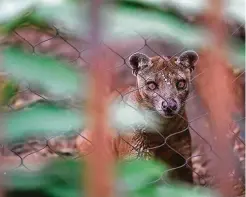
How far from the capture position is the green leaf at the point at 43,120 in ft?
4.59

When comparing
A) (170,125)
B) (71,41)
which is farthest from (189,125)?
(71,41)

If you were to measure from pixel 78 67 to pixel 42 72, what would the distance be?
84 mm

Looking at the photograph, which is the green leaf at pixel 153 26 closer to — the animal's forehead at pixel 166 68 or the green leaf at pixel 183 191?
the animal's forehead at pixel 166 68

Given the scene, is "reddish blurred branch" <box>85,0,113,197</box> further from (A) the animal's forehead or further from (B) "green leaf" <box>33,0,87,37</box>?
(A) the animal's forehead

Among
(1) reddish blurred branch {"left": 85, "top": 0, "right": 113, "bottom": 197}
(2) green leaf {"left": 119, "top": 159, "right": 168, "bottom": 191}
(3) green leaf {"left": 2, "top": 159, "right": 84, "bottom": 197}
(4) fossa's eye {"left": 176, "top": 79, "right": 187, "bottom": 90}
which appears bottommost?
(1) reddish blurred branch {"left": 85, "top": 0, "right": 113, "bottom": 197}

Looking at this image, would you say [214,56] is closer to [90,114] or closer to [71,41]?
[90,114]

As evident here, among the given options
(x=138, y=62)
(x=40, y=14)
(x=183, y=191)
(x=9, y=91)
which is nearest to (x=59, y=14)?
(x=40, y=14)

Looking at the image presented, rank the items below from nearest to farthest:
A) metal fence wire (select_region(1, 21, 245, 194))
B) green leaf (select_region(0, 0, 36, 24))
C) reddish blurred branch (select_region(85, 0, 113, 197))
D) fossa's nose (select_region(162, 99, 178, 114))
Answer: reddish blurred branch (select_region(85, 0, 113, 197)) < green leaf (select_region(0, 0, 36, 24)) < metal fence wire (select_region(1, 21, 245, 194)) < fossa's nose (select_region(162, 99, 178, 114))

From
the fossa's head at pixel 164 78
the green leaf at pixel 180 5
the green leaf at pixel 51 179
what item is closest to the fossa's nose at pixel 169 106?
the fossa's head at pixel 164 78

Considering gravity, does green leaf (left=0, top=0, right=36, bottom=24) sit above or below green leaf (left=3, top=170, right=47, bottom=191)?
above

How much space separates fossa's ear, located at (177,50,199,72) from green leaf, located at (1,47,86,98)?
35cm

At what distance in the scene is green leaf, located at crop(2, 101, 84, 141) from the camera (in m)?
1.40

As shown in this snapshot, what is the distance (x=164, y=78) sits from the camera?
1626 mm

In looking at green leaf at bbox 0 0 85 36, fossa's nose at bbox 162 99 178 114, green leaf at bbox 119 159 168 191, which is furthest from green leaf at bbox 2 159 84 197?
fossa's nose at bbox 162 99 178 114
